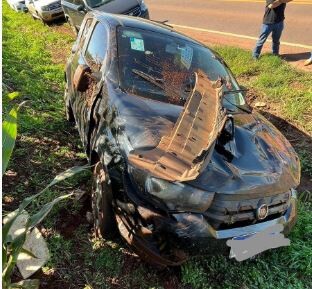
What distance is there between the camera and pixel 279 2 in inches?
319

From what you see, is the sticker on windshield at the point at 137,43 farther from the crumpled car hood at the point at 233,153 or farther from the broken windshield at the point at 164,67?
the crumpled car hood at the point at 233,153

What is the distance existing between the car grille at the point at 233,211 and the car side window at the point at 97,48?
2.01 m

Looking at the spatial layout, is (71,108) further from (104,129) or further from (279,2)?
(279,2)

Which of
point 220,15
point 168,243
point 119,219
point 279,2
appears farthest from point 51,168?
point 220,15

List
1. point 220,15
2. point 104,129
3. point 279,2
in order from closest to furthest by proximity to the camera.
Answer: point 104,129
point 279,2
point 220,15

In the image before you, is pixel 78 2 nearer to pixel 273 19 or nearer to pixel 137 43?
pixel 273 19

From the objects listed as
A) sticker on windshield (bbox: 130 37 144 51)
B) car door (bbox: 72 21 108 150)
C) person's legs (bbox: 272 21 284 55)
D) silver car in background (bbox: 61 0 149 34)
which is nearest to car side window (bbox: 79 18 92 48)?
car door (bbox: 72 21 108 150)

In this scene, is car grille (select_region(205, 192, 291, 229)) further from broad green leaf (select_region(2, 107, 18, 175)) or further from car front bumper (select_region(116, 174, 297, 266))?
broad green leaf (select_region(2, 107, 18, 175))

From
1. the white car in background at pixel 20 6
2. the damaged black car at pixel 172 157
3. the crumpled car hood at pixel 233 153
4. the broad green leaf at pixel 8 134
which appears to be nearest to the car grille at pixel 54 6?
the white car in background at pixel 20 6

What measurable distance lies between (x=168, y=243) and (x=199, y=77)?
158 cm

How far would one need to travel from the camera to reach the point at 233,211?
3.23 m

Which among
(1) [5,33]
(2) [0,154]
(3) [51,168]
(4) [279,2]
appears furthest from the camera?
(1) [5,33]

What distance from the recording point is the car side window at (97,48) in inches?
181

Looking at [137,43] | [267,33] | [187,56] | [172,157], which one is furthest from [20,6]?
[172,157]
